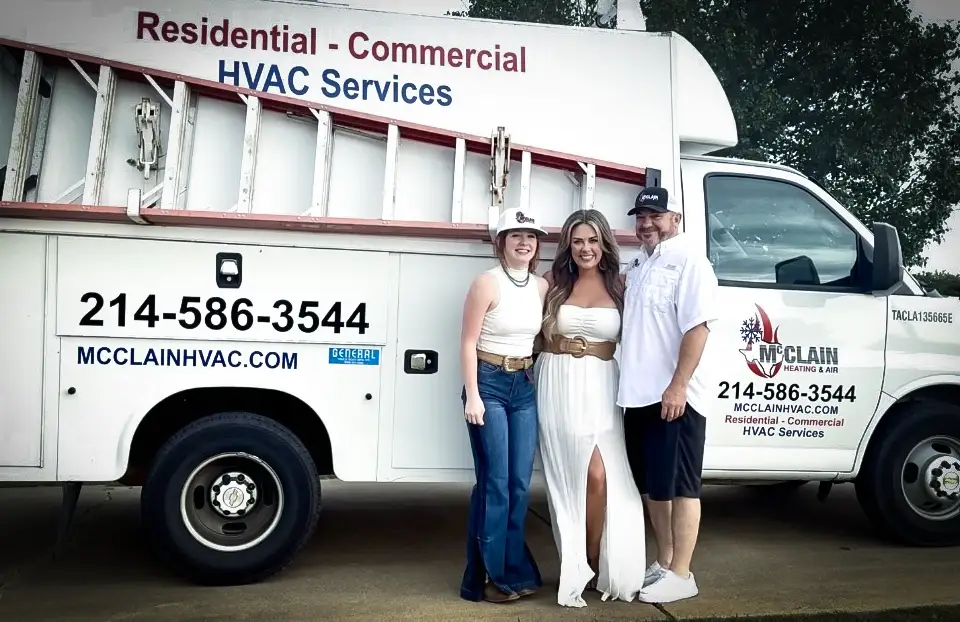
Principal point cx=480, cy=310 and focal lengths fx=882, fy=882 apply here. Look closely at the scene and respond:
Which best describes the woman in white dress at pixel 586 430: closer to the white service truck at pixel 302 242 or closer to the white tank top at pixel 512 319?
the white tank top at pixel 512 319

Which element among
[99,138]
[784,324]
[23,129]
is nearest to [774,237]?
[784,324]

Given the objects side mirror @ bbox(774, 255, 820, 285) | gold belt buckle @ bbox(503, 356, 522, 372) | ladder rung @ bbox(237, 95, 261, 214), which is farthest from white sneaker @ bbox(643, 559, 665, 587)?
ladder rung @ bbox(237, 95, 261, 214)

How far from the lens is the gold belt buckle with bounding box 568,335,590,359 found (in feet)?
14.2

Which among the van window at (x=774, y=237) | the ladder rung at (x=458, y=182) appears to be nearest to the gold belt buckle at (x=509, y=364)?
the ladder rung at (x=458, y=182)

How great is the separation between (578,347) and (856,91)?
15398mm

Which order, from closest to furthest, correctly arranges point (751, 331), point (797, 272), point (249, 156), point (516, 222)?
point (516, 222) → point (249, 156) → point (751, 331) → point (797, 272)

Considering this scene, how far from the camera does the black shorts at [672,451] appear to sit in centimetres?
427

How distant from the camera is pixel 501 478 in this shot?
165 inches

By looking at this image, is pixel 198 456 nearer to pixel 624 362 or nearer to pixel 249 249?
pixel 249 249

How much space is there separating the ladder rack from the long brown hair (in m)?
0.25

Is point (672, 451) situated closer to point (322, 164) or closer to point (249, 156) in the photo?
point (322, 164)

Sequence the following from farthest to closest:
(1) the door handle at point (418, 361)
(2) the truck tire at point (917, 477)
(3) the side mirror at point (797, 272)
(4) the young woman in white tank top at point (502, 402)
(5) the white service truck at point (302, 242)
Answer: (2) the truck tire at point (917, 477), (3) the side mirror at point (797, 272), (1) the door handle at point (418, 361), (5) the white service truck at point (302, 242), (4) the young woman in white tank top at point (502, 402)

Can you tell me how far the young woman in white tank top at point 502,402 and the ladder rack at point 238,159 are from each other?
31 centimetres

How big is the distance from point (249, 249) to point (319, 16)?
1325 millimetres
